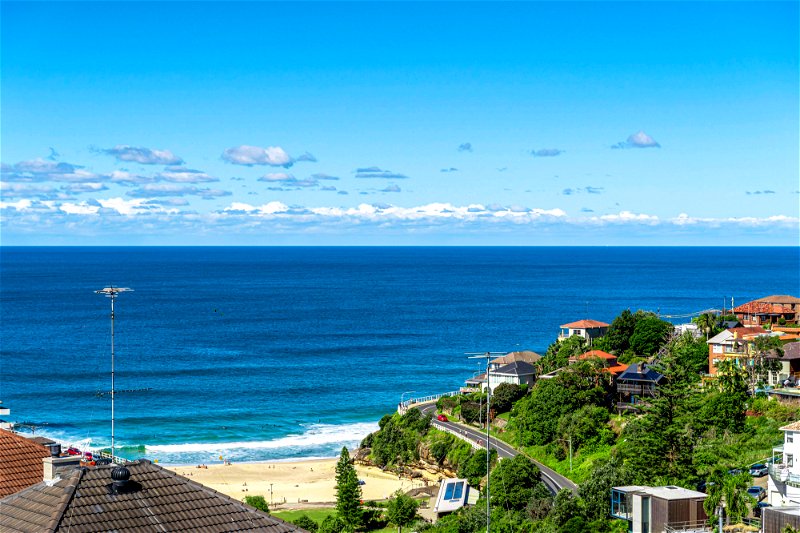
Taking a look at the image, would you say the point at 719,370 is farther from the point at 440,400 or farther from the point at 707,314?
the point at 440,400

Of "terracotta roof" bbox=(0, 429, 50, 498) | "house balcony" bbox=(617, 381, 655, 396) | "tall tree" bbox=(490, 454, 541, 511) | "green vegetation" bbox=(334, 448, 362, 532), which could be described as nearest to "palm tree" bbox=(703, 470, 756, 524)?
"tall tree" bbox=(490, 454, 541, 511)

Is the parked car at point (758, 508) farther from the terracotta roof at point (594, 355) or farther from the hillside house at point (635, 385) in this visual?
the terracotta roof at point (594, 355)

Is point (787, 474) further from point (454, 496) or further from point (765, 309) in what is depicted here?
point (765, 309)

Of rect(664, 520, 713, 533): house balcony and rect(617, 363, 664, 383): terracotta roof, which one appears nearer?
rect(664, 520, 713, 533): house balcony

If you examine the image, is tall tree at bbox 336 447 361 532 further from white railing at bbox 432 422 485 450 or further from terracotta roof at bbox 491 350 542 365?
terracotta roof at bbox 491 350 542 365

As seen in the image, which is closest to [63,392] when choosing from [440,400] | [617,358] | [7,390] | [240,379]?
[7,390]

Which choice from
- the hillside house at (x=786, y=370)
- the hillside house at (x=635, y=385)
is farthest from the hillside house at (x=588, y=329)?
the hillside house at (x=786, y=370)
